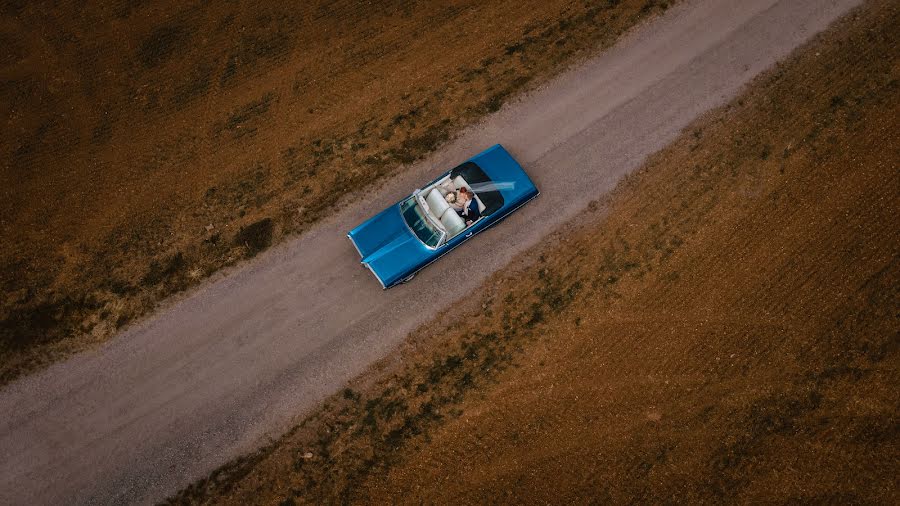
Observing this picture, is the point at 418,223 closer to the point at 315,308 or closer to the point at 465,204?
the point at 465,204

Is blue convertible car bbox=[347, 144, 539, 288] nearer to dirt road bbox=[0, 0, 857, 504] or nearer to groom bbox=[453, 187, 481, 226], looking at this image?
groom bbox=[453, 187, 481, 226]

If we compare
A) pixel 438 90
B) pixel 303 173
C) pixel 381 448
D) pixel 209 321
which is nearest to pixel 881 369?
pixel 381 448

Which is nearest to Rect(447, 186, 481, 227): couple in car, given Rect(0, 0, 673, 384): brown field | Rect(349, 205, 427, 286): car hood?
Rect(349, 205, 427, 286): car hood

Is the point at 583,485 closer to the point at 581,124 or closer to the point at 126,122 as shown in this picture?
the point at 581,124

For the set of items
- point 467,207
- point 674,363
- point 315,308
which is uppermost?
point 315,308

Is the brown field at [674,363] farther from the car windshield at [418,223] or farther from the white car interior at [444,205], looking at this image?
the car windshield at [418,223]

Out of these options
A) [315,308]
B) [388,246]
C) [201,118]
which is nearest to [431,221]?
[388,246]
